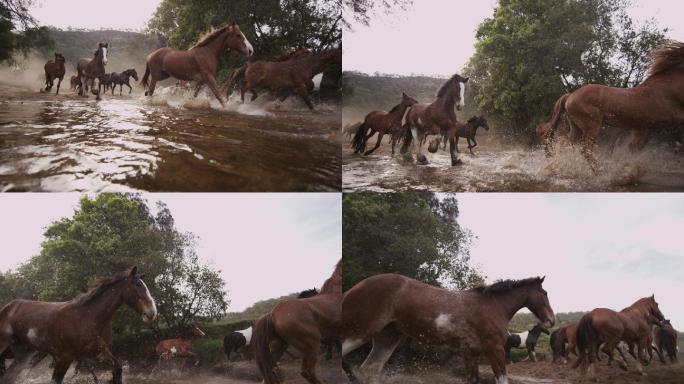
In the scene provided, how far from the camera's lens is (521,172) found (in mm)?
4180

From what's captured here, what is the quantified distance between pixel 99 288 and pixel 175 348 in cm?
78

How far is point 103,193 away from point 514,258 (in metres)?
3.40

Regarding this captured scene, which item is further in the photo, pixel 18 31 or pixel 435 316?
pixel 18 31

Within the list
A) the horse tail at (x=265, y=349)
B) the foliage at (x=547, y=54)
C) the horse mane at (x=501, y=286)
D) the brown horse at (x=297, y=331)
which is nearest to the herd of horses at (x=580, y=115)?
the foliage at (x=547, y=54)

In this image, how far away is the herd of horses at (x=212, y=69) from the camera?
14.3 feet

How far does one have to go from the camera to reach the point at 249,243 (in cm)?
415

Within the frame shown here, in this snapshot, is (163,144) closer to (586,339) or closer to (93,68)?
(93,68)

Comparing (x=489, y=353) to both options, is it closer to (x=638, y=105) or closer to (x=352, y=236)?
(x=352, y=236)

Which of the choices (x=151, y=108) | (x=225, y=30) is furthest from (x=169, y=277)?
(x=225, y=30)

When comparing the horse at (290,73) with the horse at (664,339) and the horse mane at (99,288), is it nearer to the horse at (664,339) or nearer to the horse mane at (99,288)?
the horse mane at (99,288)

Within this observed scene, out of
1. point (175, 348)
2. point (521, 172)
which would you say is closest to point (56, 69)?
point (175, 348)

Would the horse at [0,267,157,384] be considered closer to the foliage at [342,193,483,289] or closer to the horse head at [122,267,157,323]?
the horse head at [122,267,157,323]

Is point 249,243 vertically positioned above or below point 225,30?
below

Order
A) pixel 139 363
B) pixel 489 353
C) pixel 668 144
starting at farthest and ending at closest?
pixel 668 144, pixel 139 363, pixel 489 353
